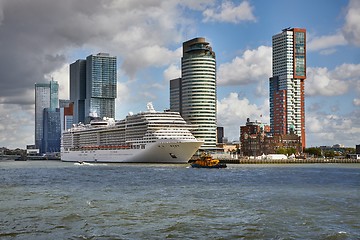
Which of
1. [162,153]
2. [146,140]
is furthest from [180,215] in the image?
[146,140]

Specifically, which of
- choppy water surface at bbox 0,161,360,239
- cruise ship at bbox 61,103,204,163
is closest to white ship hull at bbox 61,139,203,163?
cruise ship at bbox 61,103,204,163

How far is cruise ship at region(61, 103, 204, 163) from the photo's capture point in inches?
5723

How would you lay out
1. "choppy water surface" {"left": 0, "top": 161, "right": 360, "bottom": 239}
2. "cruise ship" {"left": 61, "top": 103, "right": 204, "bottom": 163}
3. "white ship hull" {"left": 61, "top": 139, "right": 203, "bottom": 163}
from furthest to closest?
"cruise ship" {"left": 61, "top": 103, "right": 204, "bottom": 163} < "white ship hull" {"left": 61, "top": 139, "right": 203, "bottom": 163} < "choppy water surface" {"left": 0, "top": 161, "right": 360, "bottom": 239}

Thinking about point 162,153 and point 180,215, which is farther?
point 162,153

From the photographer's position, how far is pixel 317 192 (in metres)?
57.4

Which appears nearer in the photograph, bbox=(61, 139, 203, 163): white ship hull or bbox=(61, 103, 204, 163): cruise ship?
bbox=(61, 139, 203, 163): white ship hull

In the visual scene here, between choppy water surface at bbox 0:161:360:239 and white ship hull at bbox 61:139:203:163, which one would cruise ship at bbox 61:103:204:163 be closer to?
white ship hull at bbox 61:139:203:163

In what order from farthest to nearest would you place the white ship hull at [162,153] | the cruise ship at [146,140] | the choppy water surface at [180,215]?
the cruise ship at [146,140]
the white ship hull at [162,153]
the choppy water surface at [180,215]

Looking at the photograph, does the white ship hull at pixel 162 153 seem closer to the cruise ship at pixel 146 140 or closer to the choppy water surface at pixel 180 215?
the cruise ship at pixel 146 140

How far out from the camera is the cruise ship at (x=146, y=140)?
477 ft

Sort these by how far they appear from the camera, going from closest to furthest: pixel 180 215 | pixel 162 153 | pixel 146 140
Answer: pixel 180 215, pixel 162 153, pixel 146 140

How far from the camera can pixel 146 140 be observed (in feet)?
489

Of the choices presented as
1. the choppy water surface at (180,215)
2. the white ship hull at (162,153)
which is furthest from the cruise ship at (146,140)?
the choppy water surface at (180,215)

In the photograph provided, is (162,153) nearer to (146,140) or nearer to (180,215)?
(146,140)
